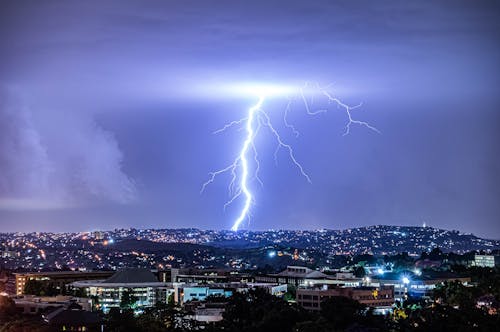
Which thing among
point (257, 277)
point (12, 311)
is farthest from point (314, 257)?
point (12, 311)

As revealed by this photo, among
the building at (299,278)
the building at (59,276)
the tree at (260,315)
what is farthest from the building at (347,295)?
the building at (59,276)

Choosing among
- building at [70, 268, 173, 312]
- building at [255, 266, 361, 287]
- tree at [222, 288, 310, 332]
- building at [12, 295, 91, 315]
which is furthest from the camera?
building at [255, 266, 361, 287]

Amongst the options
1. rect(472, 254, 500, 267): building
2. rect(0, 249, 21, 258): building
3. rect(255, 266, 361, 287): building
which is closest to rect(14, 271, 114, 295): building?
rect(255, 266, 361, 287): building

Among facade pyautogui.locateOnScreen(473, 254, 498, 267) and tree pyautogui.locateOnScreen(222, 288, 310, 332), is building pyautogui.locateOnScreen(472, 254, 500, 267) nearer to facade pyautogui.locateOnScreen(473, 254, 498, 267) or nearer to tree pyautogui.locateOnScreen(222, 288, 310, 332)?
facade pyautogui.locateOnScreen(473, 254, 498, 267)

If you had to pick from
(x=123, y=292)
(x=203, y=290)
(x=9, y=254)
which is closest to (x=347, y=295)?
(x=203, y=290)

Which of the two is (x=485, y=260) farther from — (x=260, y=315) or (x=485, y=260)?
(x=260, y=315)

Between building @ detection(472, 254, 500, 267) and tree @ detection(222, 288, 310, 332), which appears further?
building @ detection(472, 254, 500, 267)

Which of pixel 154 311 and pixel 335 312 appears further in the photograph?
pixel 154 311

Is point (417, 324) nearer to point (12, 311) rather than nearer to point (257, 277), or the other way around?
point (12, 311)
